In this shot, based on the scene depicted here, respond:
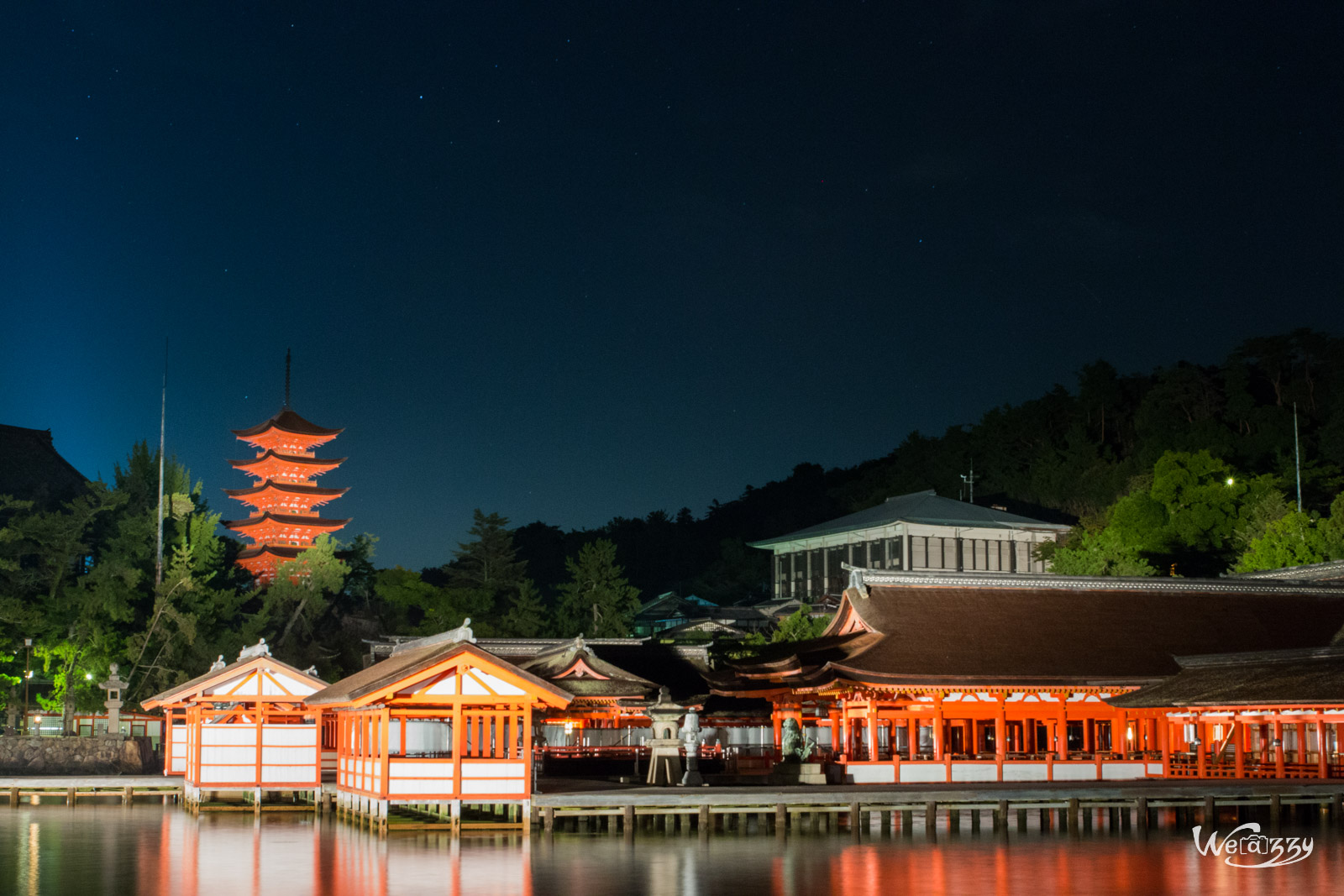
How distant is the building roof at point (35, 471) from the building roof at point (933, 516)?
35741mm

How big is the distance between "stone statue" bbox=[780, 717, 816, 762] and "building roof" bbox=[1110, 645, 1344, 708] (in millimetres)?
6870

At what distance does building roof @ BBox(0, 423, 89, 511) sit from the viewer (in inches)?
2302

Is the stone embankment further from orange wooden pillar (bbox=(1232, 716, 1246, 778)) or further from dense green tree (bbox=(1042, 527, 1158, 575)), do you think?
dense green tree (bbox=(1042, 527, 1158, 575))

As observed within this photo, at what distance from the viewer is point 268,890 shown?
16.4 meters

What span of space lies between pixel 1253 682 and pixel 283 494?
5157 cm

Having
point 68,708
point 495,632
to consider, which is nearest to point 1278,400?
point 495,632

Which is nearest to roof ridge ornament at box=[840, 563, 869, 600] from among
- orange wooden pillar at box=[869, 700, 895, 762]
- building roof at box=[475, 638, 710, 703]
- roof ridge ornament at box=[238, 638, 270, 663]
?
orange wooden pillar at box=[869, 700, 895, 762]

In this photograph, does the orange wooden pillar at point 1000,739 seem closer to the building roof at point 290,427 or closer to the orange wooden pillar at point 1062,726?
the orange wooden pillar at point 1062,726

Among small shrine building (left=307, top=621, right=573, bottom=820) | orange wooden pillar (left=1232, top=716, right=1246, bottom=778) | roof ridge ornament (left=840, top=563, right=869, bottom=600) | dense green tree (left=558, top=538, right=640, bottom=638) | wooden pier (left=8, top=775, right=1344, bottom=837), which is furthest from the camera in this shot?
dense green tree (left=558, top=538, right=640, bottom=638)

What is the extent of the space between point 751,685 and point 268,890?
706 inches

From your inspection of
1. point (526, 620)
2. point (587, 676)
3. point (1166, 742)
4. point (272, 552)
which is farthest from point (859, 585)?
point (272, 552)

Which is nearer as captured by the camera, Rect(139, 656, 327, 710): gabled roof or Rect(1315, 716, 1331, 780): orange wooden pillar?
Rect(1315, 716, 1331, 780): orange wooden pillar

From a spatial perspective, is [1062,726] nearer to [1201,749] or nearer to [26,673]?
[1201,749]

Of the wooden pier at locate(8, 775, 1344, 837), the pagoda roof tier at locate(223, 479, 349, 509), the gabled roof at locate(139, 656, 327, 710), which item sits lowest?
the wooden pier at locate(8, 775, 1344, 837)
